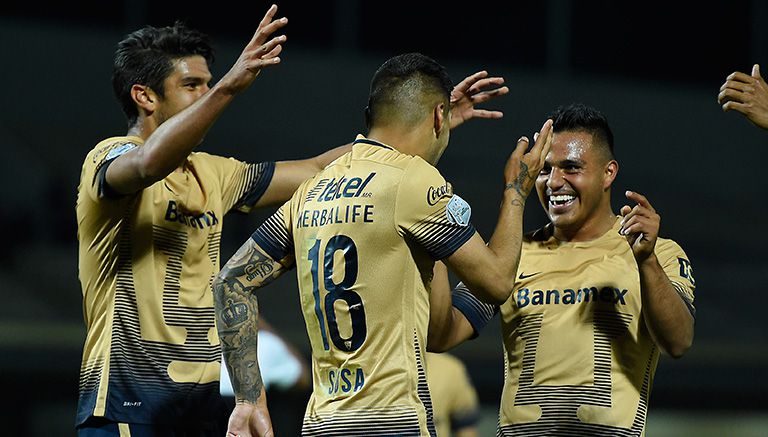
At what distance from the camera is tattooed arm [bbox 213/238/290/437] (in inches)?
155

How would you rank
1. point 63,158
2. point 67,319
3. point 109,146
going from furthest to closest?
point 63,158
point 67,319
point 109,146

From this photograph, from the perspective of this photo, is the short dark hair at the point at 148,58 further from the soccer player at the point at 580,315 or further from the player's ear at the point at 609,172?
the player's ear at the point at 609,172

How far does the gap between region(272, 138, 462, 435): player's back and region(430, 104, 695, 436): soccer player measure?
0.52m

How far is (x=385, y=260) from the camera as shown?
3.71m

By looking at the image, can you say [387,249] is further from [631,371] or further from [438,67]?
[631,371]

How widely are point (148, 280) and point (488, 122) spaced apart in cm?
1162

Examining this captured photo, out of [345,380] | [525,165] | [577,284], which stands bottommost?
[345,380]

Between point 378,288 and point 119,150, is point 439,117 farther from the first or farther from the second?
point 119,150

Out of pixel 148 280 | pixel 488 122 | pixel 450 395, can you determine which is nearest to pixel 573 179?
pixel 148 280

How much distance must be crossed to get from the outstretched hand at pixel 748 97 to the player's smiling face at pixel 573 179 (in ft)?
1.74

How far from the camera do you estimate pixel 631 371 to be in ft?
14.4

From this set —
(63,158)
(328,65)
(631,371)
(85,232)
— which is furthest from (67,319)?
(631,371)

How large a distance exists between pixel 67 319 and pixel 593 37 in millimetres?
8090

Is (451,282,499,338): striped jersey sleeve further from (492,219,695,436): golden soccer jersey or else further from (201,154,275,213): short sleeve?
(201,154,275,213): short sleeve
